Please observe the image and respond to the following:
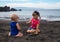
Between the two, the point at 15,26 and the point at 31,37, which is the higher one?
the point at 15,26

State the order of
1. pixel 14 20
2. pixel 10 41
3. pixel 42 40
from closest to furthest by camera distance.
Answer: pixel 14 20 → pixel 10 41 → pixel 42 40

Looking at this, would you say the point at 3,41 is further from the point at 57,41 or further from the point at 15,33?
the point at 57,41

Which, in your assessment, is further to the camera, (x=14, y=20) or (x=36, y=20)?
(x=36, y=20)

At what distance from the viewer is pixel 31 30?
13.0 meters

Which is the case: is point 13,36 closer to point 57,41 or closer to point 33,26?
point 57,41

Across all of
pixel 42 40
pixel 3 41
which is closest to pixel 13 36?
pixel 3 41

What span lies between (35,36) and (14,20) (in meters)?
3.40

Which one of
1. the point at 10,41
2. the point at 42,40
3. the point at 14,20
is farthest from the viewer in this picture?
the point at 42,40

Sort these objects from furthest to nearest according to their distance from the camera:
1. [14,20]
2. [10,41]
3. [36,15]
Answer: [36,15]
[10,41]
[14,20]

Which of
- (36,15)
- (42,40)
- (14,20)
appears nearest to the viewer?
(14,20)

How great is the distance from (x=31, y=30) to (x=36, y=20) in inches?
21.9

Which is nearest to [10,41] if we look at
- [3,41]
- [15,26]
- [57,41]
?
[3,41]

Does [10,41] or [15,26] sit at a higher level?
[15,26]

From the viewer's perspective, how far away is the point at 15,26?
9.77 metres
